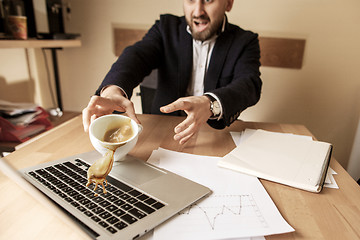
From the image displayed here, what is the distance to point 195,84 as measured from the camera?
1.42 meters

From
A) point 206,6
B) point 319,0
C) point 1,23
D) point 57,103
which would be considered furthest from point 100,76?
point 319,0

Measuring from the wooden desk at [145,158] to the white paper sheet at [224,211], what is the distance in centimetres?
3

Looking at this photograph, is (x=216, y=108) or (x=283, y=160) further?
(x=216, y=108)

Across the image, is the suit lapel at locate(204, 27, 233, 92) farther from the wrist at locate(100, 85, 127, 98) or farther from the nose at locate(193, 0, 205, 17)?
the wrist at locate(100, 85, 127, 98)

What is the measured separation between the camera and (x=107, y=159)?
55 centimetres

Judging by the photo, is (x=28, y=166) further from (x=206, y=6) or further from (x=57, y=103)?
A: (x=57, y=103)

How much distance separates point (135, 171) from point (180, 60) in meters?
0.88

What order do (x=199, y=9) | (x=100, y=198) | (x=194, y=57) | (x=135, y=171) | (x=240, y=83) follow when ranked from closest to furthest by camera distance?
(x=100, y=198) → (x=135, y=171) → (x=240, y=83) → (x=199, y=9) → (x=194, y=57)

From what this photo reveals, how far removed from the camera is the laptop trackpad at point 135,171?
0.56 m

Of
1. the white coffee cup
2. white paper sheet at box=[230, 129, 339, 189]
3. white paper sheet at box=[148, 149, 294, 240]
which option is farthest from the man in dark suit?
white paper sheet at box=[148, 149, 294, 240]

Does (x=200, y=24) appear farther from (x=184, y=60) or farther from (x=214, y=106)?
(x=214, y=106)

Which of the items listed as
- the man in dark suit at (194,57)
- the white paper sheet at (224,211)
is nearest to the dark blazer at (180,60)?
the man in dark suit at (194,57)

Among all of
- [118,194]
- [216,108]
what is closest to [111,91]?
[216,108]

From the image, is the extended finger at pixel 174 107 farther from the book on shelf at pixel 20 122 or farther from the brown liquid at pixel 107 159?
the book on shelf at pixel 20 122
